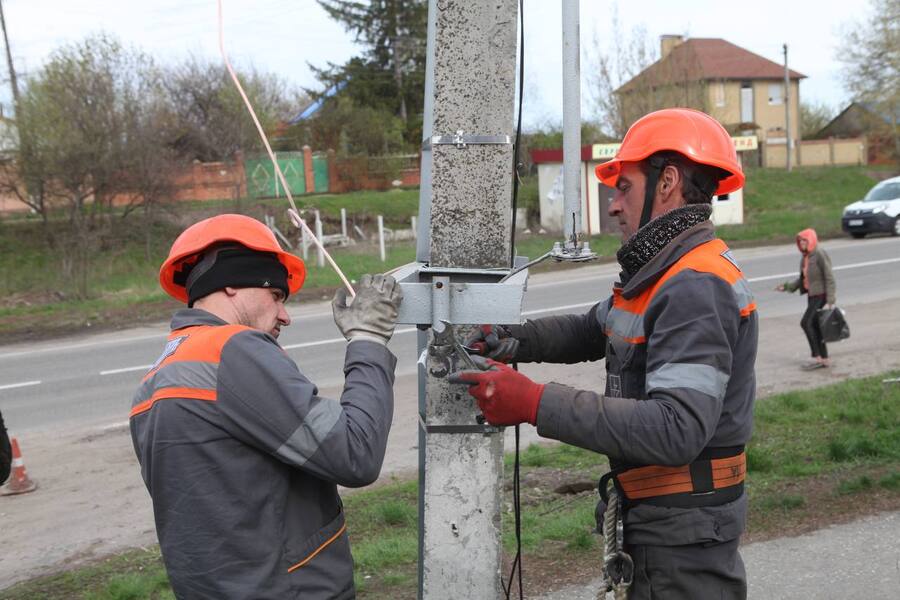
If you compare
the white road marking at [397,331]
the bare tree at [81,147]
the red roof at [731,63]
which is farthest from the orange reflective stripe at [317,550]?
the red roof at [731,63]

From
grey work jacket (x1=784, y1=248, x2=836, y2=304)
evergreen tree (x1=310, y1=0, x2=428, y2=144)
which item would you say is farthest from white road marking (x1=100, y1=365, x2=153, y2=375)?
evergreen tree (x1=310, y1=0, x2=428, y2=144)

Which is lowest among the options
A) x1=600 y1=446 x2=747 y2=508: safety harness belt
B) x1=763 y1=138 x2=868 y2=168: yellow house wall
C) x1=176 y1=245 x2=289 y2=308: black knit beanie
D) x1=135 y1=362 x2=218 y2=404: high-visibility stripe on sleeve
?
x1=600 y1=446 x2=747 y2=508: safety harness belt

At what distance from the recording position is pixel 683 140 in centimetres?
270

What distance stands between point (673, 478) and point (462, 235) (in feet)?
3.08

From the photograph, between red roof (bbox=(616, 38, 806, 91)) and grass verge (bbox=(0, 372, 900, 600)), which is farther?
red roof (bbox=(616, 38, 806, 91))

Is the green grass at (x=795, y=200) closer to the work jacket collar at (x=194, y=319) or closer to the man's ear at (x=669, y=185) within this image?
the man's ear at (x=669, y=185)

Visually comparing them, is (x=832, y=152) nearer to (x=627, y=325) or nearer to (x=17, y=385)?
(x=17, y=385)

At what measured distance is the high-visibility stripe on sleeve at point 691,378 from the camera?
239 cm

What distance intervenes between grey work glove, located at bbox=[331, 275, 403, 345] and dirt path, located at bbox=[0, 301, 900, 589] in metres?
4.01

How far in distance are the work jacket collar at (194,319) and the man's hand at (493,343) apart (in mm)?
880

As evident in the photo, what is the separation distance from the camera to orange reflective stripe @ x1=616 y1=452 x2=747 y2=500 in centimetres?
261

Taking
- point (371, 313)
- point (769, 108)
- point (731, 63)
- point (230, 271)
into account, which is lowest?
point (371, 313)

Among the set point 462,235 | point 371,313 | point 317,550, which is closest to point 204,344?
point 371,313

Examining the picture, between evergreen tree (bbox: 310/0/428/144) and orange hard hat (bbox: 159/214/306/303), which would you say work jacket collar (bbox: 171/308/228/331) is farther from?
evergreen tree (bbox: 310/0/428/144)
